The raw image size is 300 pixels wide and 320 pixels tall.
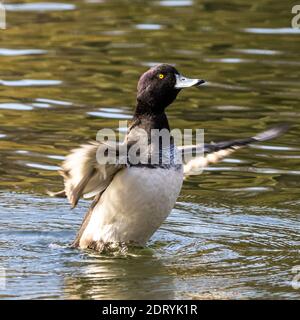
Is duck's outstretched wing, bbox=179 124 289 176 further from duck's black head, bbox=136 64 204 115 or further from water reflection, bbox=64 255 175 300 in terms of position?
water reflection, bbox=64 255 175 300

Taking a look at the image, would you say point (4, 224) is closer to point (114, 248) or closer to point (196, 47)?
point (114, 248)

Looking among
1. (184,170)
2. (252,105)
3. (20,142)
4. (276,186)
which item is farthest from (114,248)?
(252,105)

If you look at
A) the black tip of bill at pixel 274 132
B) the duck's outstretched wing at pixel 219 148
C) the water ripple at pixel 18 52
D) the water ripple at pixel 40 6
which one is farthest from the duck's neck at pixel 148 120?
the water ripple at pixel 40 6

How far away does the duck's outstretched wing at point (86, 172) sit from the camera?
947cm

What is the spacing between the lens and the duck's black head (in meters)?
10.6

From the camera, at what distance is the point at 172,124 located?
15133 millimetres

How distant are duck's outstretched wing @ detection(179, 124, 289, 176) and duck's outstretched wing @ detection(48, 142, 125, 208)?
96 cm

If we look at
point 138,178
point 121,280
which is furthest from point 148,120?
point 121,280

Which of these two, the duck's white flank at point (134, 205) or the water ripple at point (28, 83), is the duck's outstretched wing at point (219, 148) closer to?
the duck's white flank at point (134, 205)

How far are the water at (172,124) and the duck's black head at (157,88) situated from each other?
132cm

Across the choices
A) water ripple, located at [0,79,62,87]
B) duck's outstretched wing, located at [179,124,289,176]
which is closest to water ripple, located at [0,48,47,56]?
water ripple, located at [0,79,62,87]

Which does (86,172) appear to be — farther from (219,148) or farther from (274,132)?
(274,132)

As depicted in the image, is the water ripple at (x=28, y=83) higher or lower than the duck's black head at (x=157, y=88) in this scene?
lower

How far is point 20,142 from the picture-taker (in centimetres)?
1456
